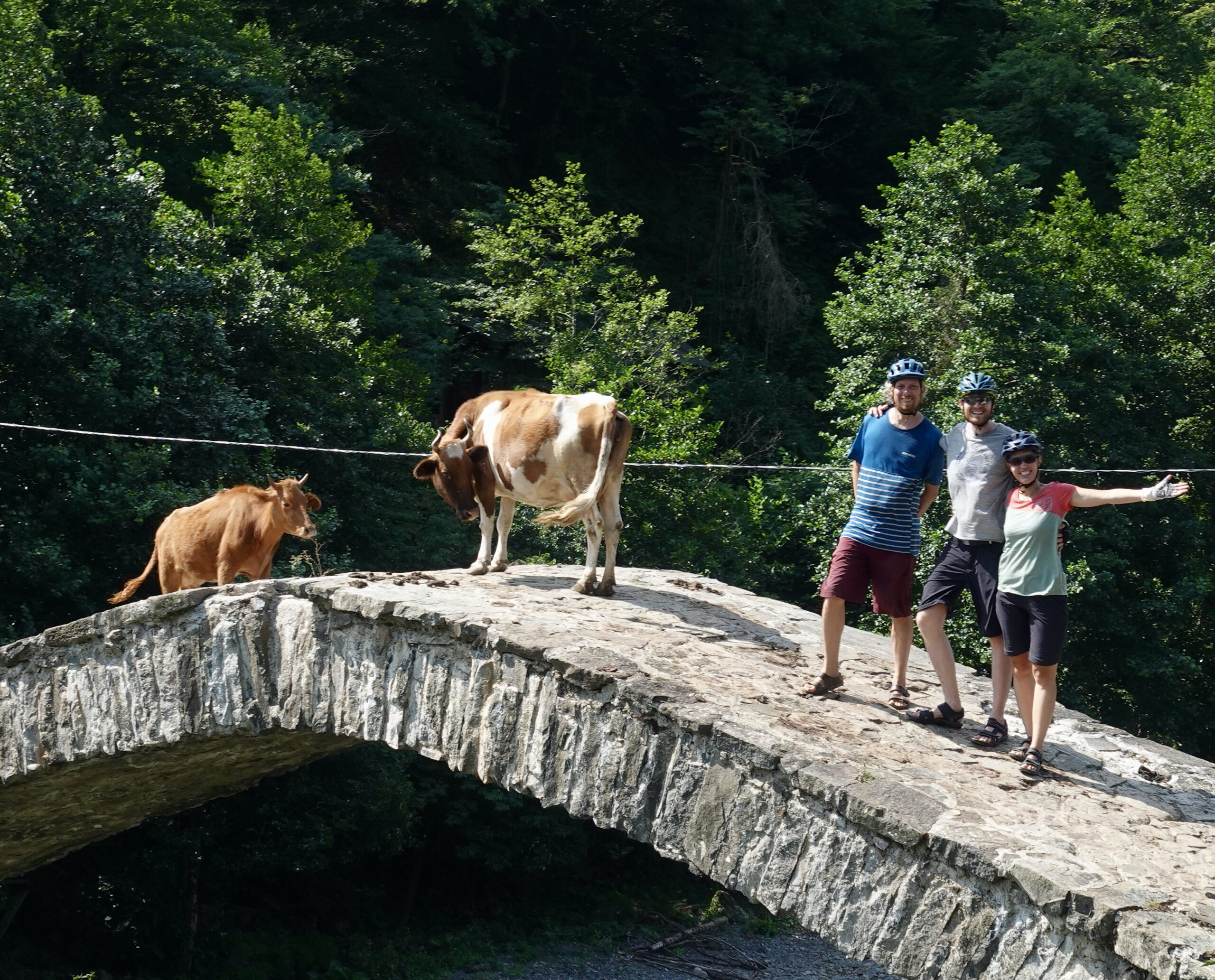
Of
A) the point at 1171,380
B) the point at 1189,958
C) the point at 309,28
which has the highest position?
the point at 309,28

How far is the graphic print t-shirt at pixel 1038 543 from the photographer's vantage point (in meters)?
5.96

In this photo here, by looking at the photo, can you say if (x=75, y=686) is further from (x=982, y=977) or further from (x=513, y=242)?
(x=513, y=242)

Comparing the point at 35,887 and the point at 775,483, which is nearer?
the point at 35,887

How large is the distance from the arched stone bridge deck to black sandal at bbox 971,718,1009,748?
0.26 ft

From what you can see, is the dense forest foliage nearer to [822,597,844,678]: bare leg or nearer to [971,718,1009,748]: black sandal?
[822,597,844,678]: bare leg

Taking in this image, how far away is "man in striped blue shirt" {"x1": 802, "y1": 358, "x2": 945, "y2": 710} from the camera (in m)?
6.41

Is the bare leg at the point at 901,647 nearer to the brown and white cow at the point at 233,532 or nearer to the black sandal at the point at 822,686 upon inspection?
the black sandal at the point at 822,686

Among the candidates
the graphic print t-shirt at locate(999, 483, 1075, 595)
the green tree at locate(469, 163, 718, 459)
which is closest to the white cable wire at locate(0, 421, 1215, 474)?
the graphic print t-shirt at locate(999, 483, 1075, 595)

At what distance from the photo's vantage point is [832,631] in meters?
6.77

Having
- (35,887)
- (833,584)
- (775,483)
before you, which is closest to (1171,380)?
(775,483)

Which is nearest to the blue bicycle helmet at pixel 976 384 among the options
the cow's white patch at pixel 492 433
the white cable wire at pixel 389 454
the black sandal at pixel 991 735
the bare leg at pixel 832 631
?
the white cable wire at pixel 389 454

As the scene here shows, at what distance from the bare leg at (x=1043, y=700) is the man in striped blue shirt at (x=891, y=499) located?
0.71m

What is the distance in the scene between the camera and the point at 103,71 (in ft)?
63.4

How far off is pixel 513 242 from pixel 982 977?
16.5m
